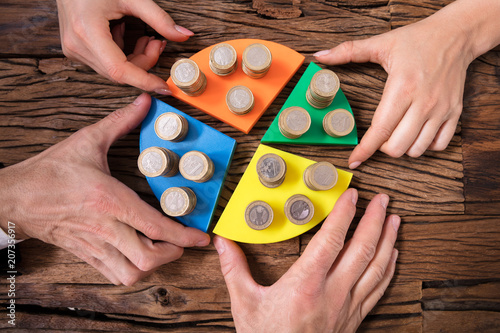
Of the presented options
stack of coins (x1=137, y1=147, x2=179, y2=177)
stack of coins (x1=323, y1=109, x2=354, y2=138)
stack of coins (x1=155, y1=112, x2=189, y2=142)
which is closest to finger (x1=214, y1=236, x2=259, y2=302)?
stack of coins (x1=137, y1=147, x2=179, y2=177)

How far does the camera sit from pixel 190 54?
1.71 m

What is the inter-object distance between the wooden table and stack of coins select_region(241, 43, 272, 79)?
195 millimetres

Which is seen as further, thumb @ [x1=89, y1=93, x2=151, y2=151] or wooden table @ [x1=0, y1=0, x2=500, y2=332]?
wooden table @ [x1=0, y1=0, x2=500, y2=332]

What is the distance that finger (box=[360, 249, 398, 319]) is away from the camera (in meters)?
1.57

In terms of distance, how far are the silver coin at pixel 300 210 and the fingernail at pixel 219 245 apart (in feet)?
1.25

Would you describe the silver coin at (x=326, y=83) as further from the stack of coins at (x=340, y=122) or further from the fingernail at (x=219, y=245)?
the fingernail at (x=219, y=245)

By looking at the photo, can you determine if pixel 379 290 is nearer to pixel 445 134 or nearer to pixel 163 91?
pixel 445 134

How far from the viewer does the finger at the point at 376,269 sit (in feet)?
5.04

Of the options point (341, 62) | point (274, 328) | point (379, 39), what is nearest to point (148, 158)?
point (274, 328)

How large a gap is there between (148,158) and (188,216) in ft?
1.13

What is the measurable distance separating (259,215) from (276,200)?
123 millimetres

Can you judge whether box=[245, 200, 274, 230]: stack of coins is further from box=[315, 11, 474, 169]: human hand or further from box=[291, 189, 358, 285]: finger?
box=[315, 11, 474, 169]: human hand

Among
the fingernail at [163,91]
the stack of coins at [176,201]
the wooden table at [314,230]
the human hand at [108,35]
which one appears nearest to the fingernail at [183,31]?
the human hand at [108,35]

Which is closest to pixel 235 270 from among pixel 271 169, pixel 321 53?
pixel 271 169
